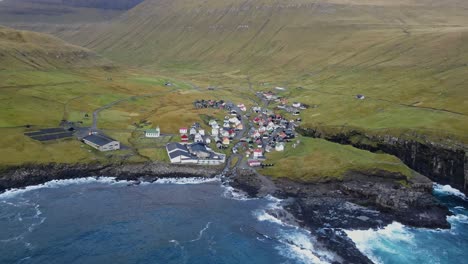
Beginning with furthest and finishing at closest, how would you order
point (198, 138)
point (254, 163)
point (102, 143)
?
A: point (198, 138) < point (102, 143) < point (254, 163)

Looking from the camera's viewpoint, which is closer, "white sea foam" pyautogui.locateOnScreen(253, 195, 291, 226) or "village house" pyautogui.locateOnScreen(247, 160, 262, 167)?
"white sea foam" pyautogui.locateOnScreen(253, 195, 291, 226)

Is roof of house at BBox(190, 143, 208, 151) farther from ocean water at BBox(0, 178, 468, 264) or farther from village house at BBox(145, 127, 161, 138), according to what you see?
ocean water at BBox(0, 178, 468, 264)

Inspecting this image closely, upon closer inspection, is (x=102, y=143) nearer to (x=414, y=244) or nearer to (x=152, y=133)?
(x=152, y=133)

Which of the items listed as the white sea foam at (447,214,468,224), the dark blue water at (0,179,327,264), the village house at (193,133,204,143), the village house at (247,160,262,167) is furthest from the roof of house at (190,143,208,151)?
the white sea foam at (447,214,468,224)

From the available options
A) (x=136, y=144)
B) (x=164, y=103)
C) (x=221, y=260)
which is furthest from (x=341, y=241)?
(x=164, y=103)

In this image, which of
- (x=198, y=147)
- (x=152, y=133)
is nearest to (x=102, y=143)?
(x=152, y=133)

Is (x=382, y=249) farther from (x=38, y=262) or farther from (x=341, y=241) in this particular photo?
(x=38, y=262)
